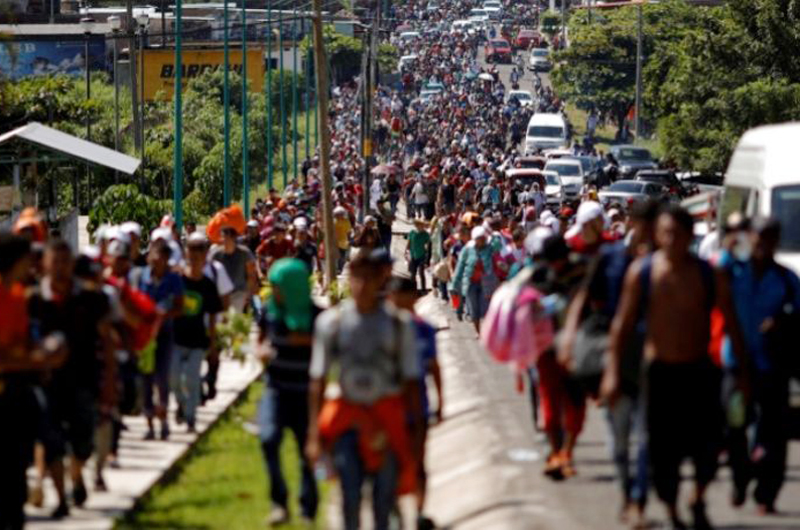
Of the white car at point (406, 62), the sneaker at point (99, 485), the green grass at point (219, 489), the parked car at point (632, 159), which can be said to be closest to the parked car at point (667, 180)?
the parked car at point (632, 159)

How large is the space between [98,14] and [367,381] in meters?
105

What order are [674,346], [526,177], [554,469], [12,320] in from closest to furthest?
[674,346]
[12,320]
[554,469]
[526,177]

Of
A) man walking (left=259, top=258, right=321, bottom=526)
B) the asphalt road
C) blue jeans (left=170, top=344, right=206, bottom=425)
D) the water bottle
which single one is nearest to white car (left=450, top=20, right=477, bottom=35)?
the asphalt road

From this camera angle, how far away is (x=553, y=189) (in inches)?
2143

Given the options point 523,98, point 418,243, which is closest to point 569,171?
point 418,243

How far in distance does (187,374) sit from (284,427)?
4477mm

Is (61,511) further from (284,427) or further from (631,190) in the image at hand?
(631,190)

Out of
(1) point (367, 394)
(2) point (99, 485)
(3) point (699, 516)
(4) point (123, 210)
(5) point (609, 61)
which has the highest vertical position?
(1) point (367, 394)

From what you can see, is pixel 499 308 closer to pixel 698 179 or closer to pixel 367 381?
pixel 367 381

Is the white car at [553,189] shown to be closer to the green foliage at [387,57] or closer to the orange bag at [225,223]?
the orange bag at [225,223]

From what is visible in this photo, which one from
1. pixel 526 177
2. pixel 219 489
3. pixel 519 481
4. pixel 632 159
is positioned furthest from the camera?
pixel 632 159

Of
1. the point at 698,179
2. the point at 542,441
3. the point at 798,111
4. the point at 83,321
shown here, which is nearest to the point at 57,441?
the point at 83,321

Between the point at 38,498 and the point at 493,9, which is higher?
the point at 38,498

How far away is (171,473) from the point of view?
51.9 ft
